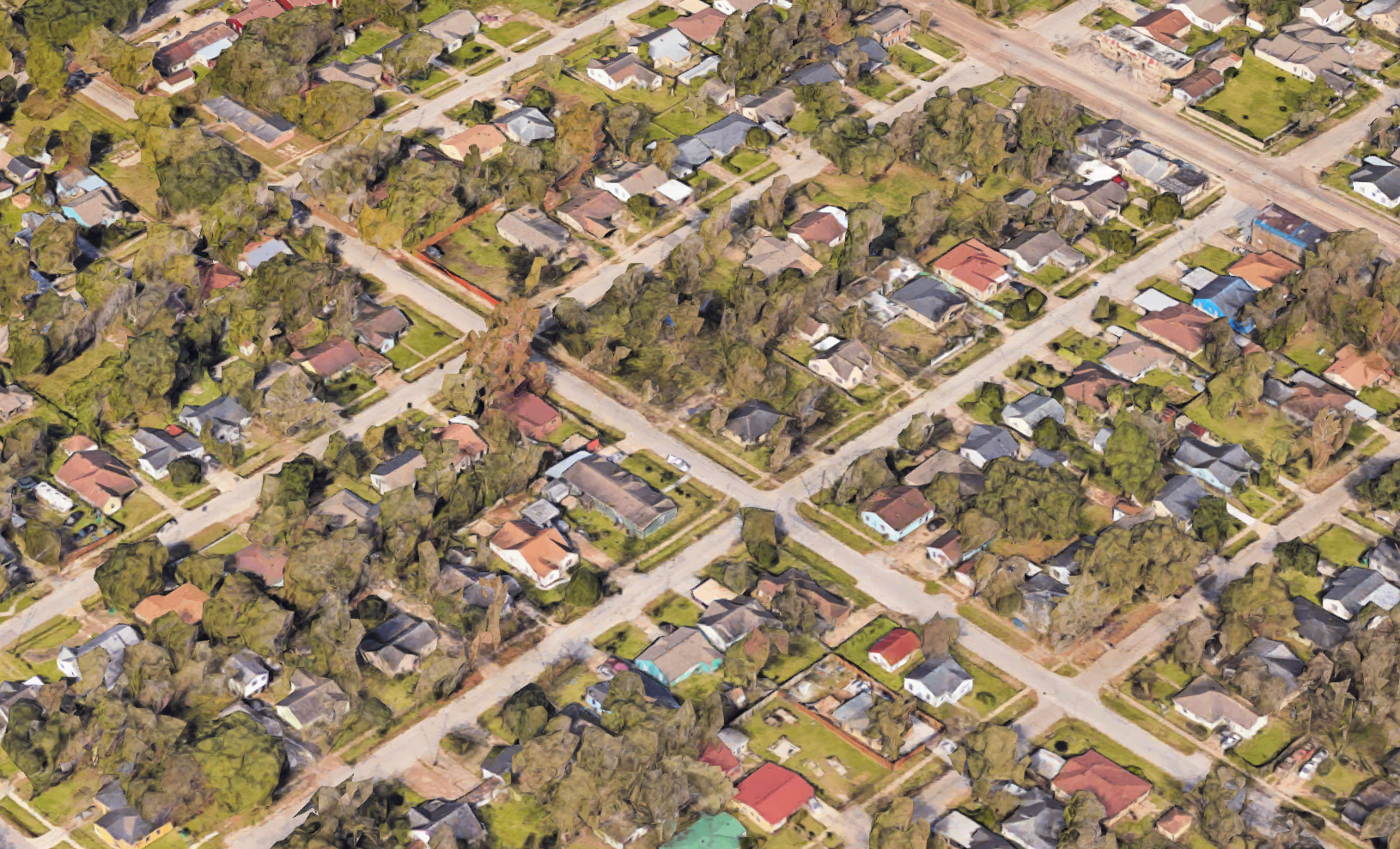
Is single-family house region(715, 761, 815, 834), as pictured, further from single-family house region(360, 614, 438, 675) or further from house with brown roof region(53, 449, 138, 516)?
house with brown roof region(53, 449, 138, 516)

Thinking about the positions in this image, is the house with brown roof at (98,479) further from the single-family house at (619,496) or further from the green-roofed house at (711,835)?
the green-roofed house at (711,835)

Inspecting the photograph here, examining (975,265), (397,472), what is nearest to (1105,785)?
(975,265)

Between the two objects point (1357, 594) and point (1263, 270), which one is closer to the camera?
point (1357, 594)

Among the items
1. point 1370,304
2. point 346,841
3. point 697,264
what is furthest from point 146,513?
point 1370,304

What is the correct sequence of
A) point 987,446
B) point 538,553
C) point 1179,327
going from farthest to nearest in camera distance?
point 1179,327 → point 987,446 → point 538,553

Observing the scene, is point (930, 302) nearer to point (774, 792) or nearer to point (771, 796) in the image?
point (774, 792)

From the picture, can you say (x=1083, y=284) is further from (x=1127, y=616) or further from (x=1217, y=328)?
(x=1127, y=616)

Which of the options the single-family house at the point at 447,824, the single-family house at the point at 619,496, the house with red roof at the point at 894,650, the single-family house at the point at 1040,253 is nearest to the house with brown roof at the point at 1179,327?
the single-family house at the point at 1040,253
